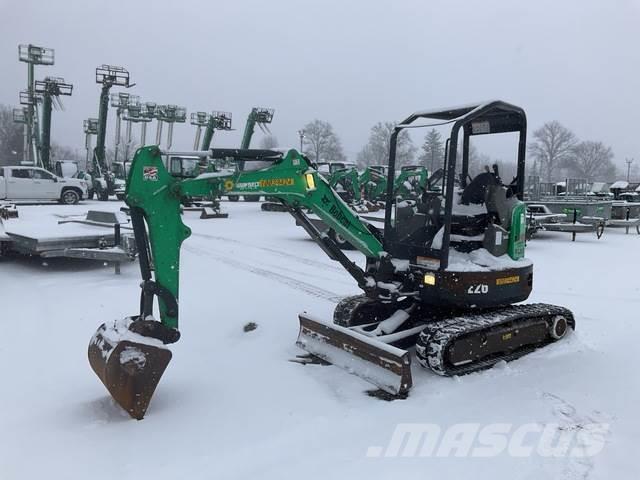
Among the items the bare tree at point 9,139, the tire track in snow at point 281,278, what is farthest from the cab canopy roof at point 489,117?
the bare tree at point 9,139

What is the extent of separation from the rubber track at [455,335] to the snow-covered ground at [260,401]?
0.42ft

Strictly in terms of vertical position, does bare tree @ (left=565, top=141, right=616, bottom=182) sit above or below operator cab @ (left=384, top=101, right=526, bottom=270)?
above

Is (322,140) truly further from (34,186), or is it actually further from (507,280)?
(507,280)

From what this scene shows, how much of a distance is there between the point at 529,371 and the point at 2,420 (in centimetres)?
476

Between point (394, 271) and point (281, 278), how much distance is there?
14.4ft

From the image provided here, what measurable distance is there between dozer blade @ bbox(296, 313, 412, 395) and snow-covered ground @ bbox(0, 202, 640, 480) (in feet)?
0.46

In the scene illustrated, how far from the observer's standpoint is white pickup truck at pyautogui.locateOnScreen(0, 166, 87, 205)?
2436 cm

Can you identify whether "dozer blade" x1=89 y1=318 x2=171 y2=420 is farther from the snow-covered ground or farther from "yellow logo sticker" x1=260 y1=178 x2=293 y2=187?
"yellow logo sticker" x1=260 y1=178 x2=293 y2=187

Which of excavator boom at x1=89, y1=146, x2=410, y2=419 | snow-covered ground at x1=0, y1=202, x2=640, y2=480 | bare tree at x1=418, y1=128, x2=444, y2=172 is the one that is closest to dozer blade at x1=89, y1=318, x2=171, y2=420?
excavator boom at x1=89, y1=146, x2=410, y2=419

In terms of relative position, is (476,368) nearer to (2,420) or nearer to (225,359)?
(225,359)

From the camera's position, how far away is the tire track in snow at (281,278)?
8617 mm

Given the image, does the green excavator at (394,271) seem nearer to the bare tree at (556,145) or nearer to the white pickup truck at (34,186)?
the white pickup truck at (34,186)

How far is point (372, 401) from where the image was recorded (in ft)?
15.0

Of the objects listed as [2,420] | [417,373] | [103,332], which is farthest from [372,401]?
[2,420]
